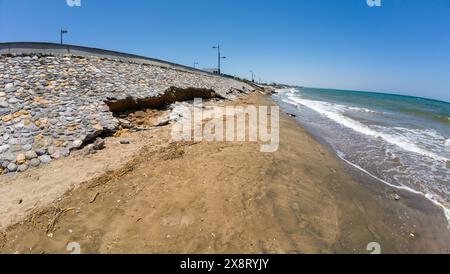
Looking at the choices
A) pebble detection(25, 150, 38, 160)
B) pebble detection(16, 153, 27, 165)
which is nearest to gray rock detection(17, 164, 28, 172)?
pebble detection(16, 153, 27, 165)

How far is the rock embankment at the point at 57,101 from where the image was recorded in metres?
6.22

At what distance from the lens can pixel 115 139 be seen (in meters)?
7.54

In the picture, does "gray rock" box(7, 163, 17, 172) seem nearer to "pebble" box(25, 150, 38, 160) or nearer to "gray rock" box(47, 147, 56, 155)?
"pebble" box(25, 150, 38, 160)

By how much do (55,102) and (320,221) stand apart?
9030mm

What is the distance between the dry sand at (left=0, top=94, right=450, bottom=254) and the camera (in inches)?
139

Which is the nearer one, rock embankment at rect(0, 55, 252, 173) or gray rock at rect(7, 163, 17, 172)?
gray rock at rect(7, 163, 17, 172)

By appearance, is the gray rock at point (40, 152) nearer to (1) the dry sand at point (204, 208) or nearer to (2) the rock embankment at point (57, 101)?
(2) the rock embankment at point (57, 101)

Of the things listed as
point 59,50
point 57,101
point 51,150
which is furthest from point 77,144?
point 59,50

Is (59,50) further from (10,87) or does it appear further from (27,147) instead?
(27,147)

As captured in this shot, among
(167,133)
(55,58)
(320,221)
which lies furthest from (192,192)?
(55,58)

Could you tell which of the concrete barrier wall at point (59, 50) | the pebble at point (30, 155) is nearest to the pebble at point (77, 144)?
the pebble at point (30, 155)

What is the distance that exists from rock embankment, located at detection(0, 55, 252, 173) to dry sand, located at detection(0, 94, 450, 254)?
2.74ft

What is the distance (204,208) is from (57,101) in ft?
24.0

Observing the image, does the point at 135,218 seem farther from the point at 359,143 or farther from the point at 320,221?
the point at 359,143
